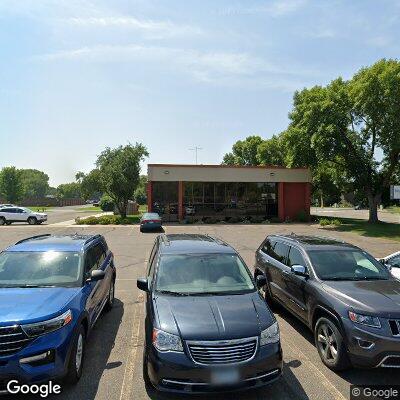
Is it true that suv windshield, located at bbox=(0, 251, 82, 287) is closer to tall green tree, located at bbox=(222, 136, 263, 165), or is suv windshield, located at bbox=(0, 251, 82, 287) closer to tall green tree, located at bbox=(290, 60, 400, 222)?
tall green tree, located at bbox=(290, 60, 400, 222)

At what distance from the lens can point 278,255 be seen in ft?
26.8

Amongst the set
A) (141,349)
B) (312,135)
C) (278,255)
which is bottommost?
(141,349)

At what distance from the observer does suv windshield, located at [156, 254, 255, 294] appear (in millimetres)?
5582

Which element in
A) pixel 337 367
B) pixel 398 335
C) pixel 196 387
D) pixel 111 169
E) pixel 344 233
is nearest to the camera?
pixel 196 387

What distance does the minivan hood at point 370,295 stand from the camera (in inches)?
203

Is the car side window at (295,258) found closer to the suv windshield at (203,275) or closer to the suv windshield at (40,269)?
the suv windshield at (203,275)

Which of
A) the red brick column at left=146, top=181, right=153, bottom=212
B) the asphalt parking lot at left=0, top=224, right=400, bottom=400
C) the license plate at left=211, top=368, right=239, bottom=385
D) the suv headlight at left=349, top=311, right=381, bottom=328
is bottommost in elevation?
the asphalt parking lot at left=0, top=224, right=400, bottom=400

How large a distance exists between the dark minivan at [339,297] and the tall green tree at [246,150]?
64.8 m

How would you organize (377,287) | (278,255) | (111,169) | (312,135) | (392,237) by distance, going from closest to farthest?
(377,287), (278,255), (392,237), (312,135), (111,169)

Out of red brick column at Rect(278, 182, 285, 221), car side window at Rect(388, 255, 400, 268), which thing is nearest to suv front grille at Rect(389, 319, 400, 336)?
car side window at Rect(388, 255, 400, 268)

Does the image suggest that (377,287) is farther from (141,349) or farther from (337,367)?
(141,349)

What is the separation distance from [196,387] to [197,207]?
31.9m

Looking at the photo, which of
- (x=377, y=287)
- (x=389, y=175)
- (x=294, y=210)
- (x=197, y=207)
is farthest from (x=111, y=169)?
(x=377, y=287)

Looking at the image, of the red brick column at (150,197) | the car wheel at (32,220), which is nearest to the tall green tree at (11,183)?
the car wheel at (32,220)
